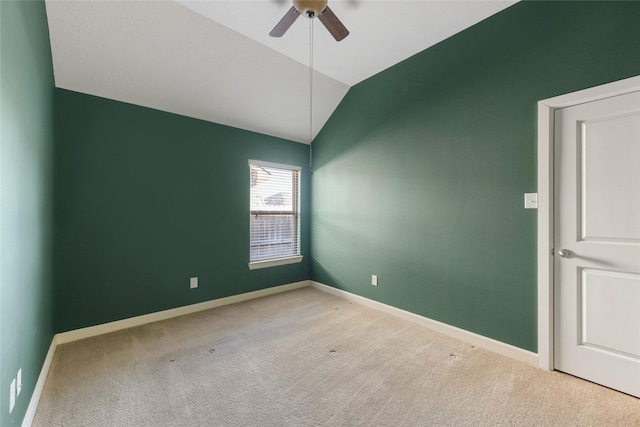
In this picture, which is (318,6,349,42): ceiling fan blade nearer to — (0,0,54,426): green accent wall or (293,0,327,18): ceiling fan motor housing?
(293,0,327,18): ceiling fan motor housing

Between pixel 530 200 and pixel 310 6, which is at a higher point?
pixel 310 6

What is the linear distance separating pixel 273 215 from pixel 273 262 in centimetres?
70

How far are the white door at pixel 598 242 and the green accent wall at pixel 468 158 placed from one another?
183mm

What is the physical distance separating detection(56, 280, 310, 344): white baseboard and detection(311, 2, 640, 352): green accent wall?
127cm

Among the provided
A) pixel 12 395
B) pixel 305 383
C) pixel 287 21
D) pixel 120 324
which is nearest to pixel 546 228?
pixel 305 383

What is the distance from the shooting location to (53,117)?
2510mm

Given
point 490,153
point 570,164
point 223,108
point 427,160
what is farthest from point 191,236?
point 570,164

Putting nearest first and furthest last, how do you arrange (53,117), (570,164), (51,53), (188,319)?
(570,164) → (51,53) → (53,117) → (188,319)

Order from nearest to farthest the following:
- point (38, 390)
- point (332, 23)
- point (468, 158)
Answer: point (38, 390), point (332, 23), point (468, 158)

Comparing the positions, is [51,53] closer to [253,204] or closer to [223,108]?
[223,108]

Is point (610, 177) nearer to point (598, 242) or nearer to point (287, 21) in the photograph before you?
point (598, 242)

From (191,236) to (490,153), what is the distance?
3337 millimetres

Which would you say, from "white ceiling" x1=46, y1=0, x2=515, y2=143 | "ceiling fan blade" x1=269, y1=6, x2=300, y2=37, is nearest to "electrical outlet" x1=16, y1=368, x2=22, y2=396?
"white ceiling" x1=46, y1=0, x2=515, y2=143

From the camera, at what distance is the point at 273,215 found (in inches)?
164
